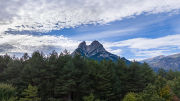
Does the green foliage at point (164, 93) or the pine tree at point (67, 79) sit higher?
the pine tree at point (67, 79)

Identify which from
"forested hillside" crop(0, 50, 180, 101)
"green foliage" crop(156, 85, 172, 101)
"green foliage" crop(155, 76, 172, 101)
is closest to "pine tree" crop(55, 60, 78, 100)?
"forested hillside" crop(0, 50, 180, 101)

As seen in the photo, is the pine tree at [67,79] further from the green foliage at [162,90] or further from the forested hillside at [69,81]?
the green foliage at [162,90]

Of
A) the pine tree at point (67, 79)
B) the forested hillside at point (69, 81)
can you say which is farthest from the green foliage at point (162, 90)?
the pine tree at point (67, 79)

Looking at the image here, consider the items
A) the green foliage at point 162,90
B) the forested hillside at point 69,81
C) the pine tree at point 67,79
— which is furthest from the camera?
the green foliage at point 162,90

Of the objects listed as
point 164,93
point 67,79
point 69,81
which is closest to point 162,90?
point 164,93

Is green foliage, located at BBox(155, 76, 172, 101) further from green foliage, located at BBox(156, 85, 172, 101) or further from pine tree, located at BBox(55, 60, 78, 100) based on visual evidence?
pine tree, located at BBox(55, 60, 78, 100)

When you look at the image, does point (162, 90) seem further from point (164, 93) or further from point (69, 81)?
point (69, 81)

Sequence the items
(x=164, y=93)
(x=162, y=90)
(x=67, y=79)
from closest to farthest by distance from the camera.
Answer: (x=164, y=93) → (x=162, y=90) → (x=67, y=79)

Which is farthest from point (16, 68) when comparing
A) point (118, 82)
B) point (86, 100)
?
point (118, 82)

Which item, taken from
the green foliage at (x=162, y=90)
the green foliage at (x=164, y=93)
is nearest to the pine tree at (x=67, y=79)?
the green foliage at (x=162, y=90)

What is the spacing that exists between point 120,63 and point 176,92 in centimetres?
2433

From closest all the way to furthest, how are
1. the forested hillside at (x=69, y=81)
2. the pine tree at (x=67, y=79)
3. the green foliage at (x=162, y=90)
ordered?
the pine tree at (x=67, y=79) < the forested hillside at (x=69, y=81) < the green foliage at (x=162, y=90)

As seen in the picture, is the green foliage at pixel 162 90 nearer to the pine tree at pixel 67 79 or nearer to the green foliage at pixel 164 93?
the green foliage at pixel 164 93

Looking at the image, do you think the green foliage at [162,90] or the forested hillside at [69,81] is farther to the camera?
the green foliage at [162,90]
